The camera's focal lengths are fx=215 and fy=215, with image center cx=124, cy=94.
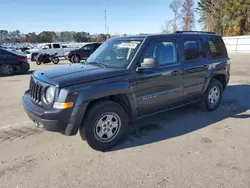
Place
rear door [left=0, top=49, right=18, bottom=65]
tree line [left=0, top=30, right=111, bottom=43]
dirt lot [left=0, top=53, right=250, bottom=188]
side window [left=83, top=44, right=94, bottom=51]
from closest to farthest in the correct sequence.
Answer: dirt lot [left=0, top=53, right=250, bottom=188] < rear door [left=0, top=49, right=18, bottom=65] < side window [left=83, top=44, right=94, bottom=51] < tree line [left=0, top=30, right=111, bottom=43]

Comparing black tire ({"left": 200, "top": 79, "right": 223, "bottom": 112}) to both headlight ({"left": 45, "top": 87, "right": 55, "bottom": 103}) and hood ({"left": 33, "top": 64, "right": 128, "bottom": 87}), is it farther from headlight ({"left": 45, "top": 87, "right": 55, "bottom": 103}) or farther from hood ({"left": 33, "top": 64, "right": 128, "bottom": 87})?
headlight ({"left": 45, "top": 87, "right": 55, "bottom": 103})

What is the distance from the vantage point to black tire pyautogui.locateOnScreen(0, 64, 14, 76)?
38.6 ft

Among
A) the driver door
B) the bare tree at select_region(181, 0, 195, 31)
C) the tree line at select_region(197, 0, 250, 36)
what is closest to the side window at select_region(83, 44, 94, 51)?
the driver door

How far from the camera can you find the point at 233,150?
351 centimetres

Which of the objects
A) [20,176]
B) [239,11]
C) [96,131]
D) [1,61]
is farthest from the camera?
[239,11]

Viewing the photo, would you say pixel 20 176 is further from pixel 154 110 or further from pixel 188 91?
pixel 188 91

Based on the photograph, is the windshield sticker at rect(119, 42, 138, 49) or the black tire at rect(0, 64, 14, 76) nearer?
the windshield sticker at rect(119, 42, 138, 49)

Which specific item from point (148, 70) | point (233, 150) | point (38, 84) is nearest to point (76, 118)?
point (38, 84)

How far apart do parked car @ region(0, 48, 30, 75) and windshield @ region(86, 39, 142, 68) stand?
30.6 ft

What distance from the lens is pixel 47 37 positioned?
268 ft

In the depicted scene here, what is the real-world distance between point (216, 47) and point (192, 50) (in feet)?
3.51

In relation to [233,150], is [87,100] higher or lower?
higher

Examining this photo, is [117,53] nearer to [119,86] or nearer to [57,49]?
[119,86]

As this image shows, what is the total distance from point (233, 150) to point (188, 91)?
5.09 feet
